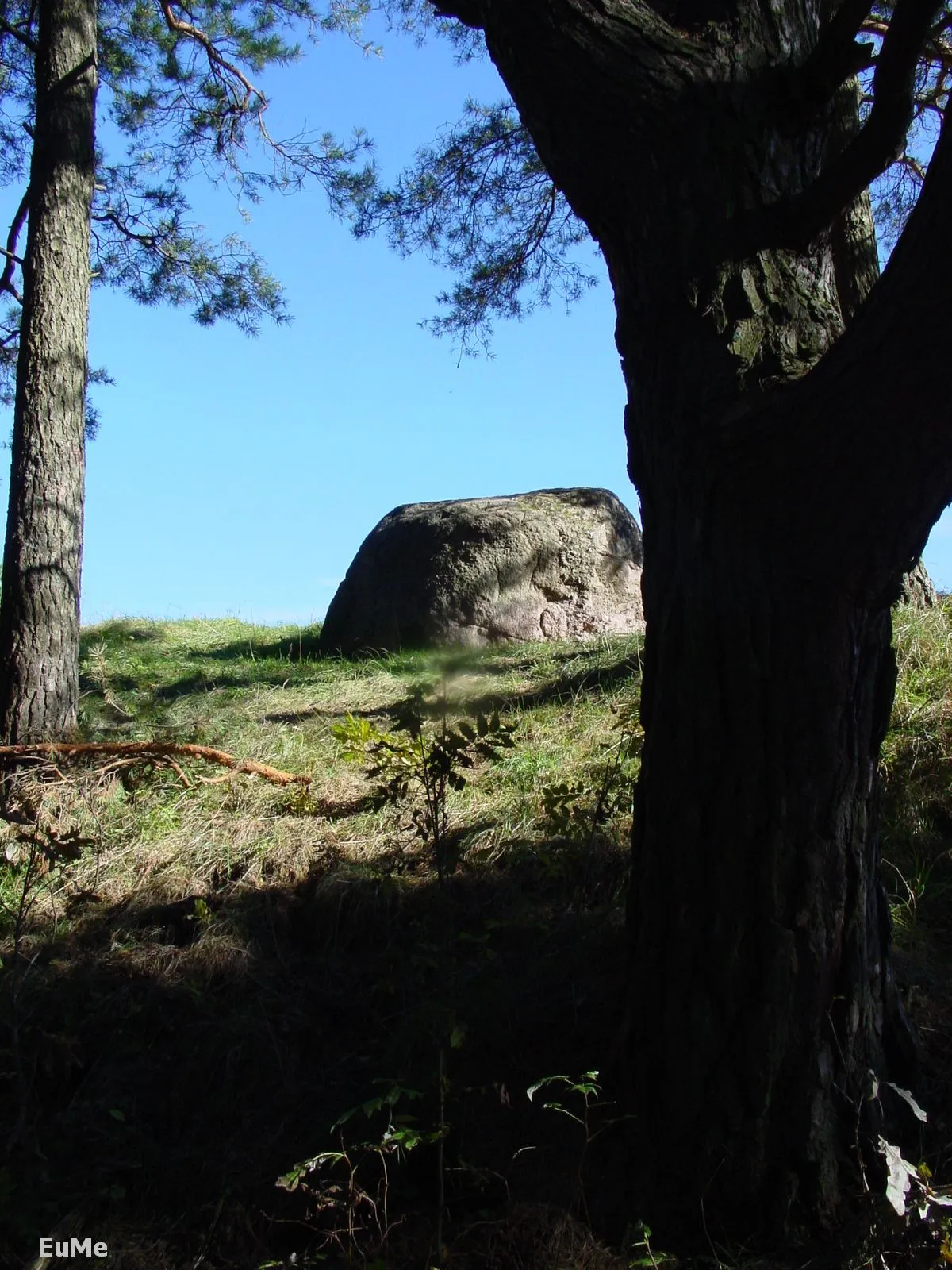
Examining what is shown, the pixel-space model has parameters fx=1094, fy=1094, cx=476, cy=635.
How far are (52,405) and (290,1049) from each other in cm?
421

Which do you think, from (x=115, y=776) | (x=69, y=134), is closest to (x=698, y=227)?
(x=115, y=776)

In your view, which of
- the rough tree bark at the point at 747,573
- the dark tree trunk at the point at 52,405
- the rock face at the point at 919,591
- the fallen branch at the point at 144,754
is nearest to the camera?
the rough tree bark at the point at 747,573

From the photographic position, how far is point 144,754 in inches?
213

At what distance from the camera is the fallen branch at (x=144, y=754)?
5.36 meters

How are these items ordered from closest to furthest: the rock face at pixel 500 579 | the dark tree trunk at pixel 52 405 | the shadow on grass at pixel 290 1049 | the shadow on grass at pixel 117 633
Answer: the shadow on grass at pixel 290 1049 → the dark tree trunk at pixel 52 405 → the rock face at pixel 500 579 → the shadow on grass at pixel 117 633

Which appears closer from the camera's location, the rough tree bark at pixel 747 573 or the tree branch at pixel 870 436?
the tree branch at pixel 870 436

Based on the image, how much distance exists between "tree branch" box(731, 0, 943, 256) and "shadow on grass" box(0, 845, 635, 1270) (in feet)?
6.67

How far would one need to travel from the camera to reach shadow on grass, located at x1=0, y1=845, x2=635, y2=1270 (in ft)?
9.64

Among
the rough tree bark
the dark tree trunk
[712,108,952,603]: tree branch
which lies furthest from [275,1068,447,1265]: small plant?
the dark tree trunk

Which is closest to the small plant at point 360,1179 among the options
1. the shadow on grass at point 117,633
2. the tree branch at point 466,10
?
the tree branch at point 466,10

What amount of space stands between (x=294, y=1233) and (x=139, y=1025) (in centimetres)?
111

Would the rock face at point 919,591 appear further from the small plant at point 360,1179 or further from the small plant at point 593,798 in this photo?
the small plant at point 360,1179

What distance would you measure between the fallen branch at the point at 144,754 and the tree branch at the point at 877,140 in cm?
346

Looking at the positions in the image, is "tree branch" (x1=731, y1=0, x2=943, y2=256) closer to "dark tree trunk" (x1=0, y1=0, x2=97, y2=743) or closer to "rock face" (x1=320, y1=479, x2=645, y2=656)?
"dark tree trunk" (x1=0, y1=0, x2=97, y2=743)
